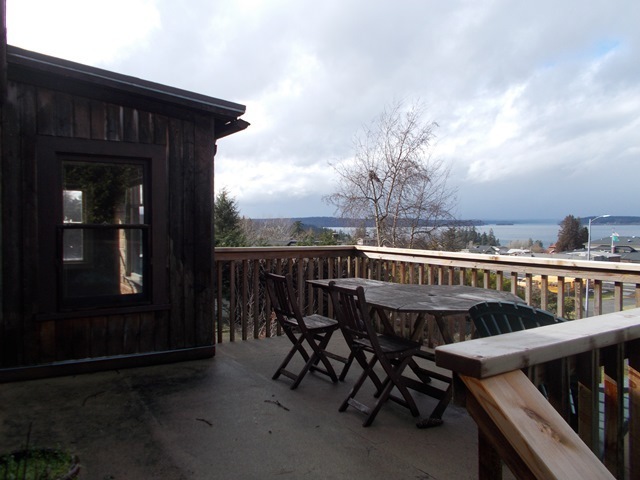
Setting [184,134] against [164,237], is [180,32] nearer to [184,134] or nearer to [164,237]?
[184,134]

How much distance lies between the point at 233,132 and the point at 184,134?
21.9 inches

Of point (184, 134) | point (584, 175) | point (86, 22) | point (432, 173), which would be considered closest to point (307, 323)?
point (184, 134)

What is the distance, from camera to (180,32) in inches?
301

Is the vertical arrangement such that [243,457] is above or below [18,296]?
below

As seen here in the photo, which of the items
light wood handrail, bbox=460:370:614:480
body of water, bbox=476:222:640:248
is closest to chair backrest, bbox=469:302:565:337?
light wood handrail, bbox=460:370:614:480

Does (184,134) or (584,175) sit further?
(584,175)

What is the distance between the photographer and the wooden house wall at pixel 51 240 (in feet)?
11.1

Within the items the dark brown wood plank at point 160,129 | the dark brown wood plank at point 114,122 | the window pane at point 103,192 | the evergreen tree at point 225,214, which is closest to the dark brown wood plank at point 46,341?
the window pane at point 103,192

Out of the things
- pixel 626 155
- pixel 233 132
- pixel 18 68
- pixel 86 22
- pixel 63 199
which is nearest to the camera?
pixel 18 68

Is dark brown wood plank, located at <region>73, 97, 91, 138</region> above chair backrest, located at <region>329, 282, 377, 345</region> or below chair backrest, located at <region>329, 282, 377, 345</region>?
above

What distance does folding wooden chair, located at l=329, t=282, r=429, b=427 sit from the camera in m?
2.71

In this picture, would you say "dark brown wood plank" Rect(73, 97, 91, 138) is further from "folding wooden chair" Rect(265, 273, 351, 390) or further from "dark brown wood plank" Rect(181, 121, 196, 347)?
"folding wooden chair" Rect(265, 273, 351, 390)

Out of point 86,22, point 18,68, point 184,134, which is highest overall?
point 86,22

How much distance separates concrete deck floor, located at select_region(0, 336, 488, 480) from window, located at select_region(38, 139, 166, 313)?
69cm
